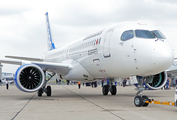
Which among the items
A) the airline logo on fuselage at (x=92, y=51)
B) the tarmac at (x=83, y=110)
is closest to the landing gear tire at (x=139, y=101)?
the tarmac at (x=83, y=110)

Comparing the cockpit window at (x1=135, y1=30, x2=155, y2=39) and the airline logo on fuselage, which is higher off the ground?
the cockpit window at (x1=135, y1=30, x2=155, y2=39)

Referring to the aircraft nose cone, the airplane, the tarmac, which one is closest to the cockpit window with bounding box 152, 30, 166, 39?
the airplane

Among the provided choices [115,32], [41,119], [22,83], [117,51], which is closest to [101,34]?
[115,32]

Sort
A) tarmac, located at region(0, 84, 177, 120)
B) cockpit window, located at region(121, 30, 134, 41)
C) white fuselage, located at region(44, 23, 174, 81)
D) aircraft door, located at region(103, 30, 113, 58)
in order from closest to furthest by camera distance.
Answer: tarmac, located at region(0, 84, 177, 120)
white fuselage, located at region(44, 23, 174, 81)
cockpit window, located at region(121, 30, 134, 41)
aircraft door, located at region(103, 30, 113, 58)

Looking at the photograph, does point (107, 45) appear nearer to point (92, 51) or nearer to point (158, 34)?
point (92, 51)

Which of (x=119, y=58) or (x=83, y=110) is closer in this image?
(x=83, y=110)

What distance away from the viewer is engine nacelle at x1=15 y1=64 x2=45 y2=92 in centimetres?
1228

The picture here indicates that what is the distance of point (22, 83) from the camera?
41.4 ft

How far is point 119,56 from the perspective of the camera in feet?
31.6

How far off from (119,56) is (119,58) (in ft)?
0.27

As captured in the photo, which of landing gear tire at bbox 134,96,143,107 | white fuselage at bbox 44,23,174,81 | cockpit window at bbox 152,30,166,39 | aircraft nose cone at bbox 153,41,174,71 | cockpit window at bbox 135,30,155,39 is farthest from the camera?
cockpit window at bbox 152,30,166,39

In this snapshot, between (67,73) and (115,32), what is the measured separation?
544cm

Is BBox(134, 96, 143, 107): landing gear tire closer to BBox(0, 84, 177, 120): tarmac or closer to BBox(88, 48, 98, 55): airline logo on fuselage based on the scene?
BBox(0, 84, 177, 120): tarmac

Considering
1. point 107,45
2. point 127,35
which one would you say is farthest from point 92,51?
point 127,35
